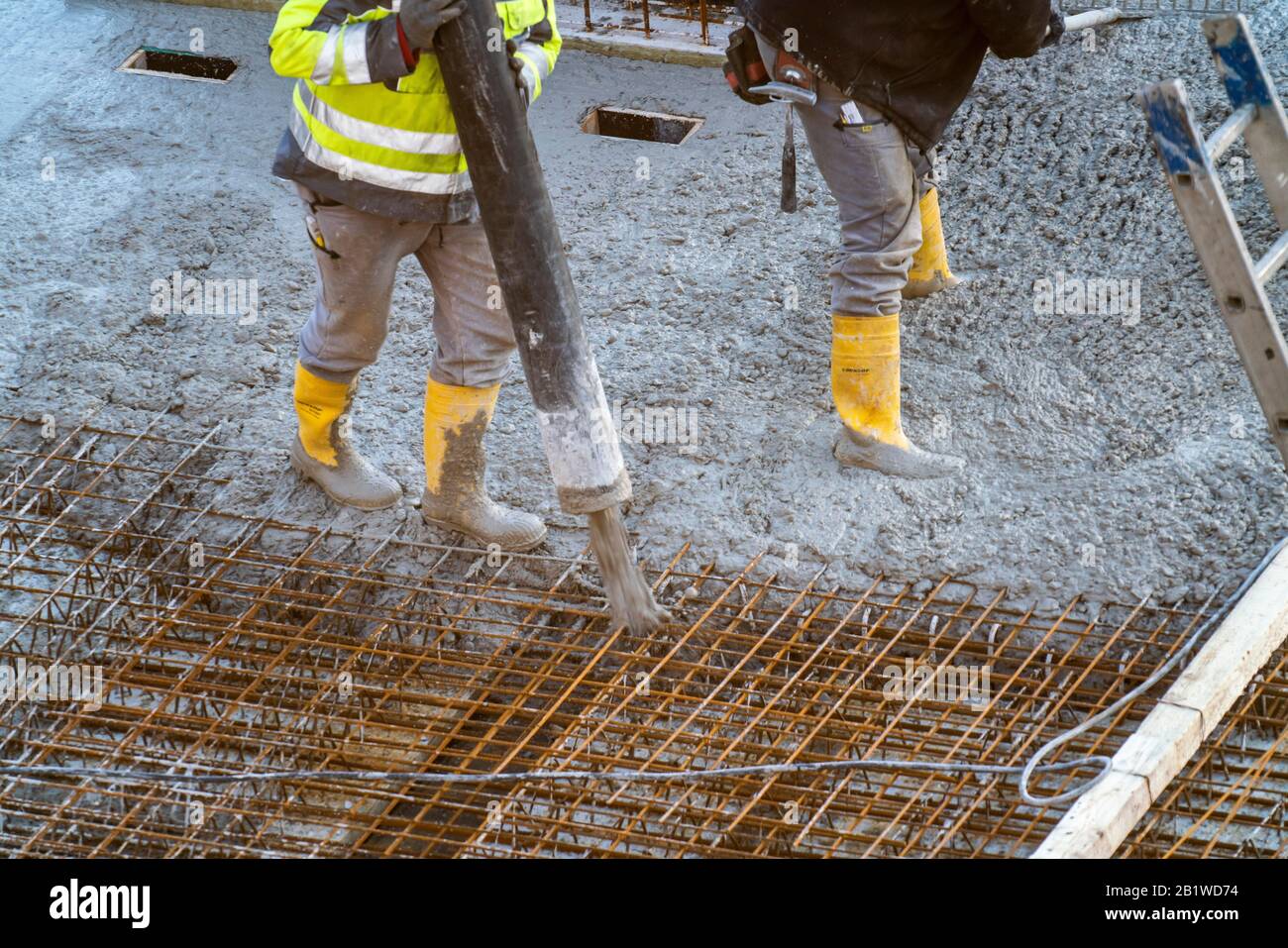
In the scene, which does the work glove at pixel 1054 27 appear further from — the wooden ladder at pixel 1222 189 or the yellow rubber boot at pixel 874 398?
the yellow rubber boot at pixel 874 398

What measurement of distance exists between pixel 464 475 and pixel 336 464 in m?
0.44

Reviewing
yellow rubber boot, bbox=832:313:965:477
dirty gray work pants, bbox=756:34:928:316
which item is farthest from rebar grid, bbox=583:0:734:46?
yellow rubber boot, bbox=832:313:965:477

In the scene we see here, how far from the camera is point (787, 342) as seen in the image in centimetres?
547

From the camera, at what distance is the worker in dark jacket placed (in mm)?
4406

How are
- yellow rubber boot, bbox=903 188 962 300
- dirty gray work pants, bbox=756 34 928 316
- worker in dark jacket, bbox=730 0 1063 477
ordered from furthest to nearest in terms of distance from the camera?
yellow rubber boot, bbox=903 188 962 300, dirty gray work pants, bbox=756 34 928 316, worker in dark jacket, bbox=730 0 1063 477

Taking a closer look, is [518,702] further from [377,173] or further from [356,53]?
[356,53]

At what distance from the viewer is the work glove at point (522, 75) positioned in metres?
3.87

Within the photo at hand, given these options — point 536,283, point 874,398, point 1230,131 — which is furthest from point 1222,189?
point 536,283

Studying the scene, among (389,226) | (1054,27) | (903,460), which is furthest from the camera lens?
(903,460)

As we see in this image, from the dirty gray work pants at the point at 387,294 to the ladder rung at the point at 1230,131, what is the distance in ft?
5.90

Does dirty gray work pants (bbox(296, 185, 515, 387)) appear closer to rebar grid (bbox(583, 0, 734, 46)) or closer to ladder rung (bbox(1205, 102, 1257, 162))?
ladder rung (bbox(1205, 102, 1257, 162))

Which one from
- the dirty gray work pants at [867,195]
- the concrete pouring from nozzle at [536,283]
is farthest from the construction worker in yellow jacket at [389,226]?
the dirty gray work pants at [867,195]

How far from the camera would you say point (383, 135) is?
159 inches

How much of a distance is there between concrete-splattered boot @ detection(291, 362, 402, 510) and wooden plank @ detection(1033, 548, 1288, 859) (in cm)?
225
